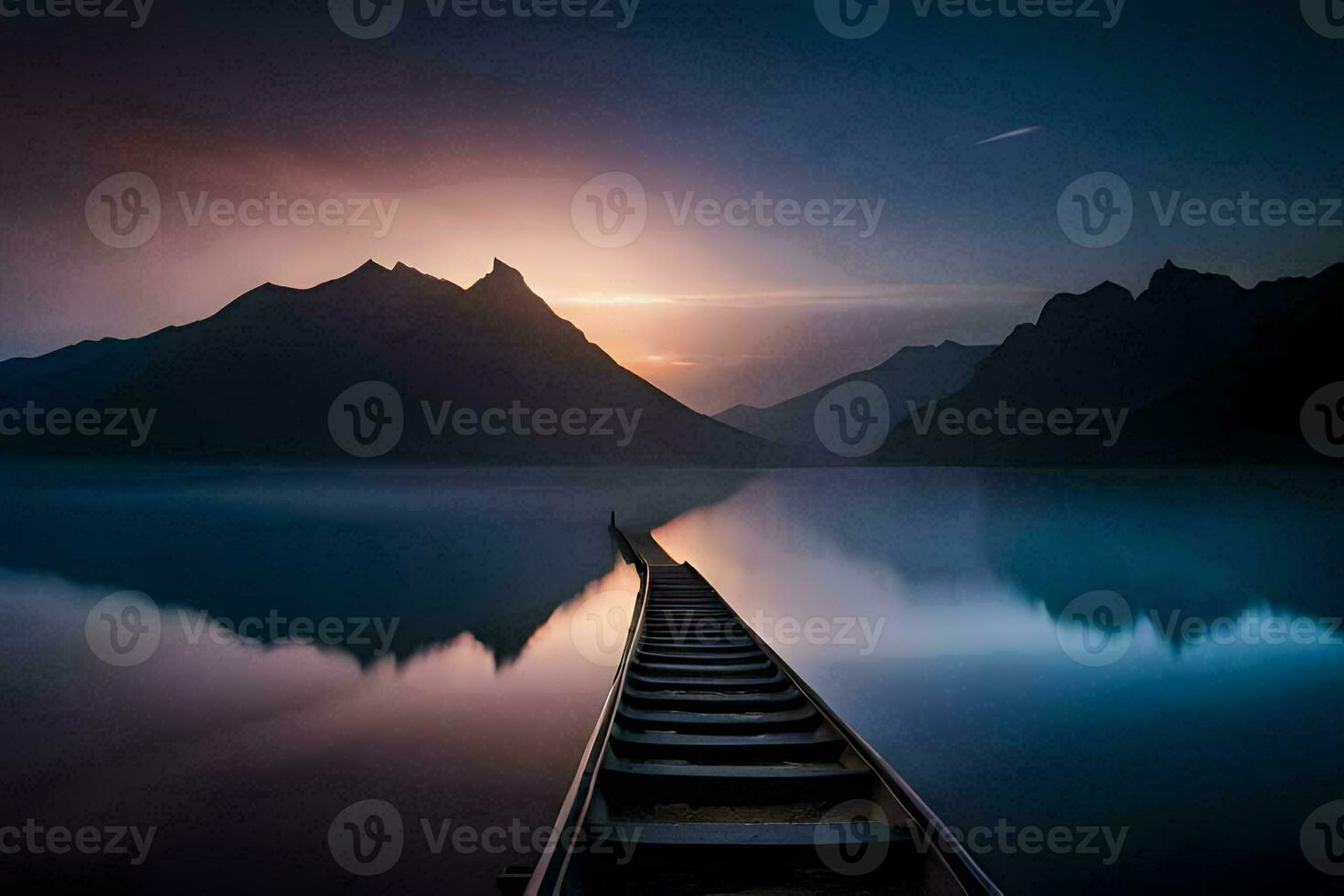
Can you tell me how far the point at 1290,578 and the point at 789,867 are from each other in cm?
2677

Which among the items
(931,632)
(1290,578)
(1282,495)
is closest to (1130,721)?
(931,632)

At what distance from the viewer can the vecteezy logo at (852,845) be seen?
14.3 ft

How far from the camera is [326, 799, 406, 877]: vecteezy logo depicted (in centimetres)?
653

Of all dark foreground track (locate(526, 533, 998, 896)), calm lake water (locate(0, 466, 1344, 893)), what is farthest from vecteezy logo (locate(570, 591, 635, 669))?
dark foreground track (locate(526, 533, 998, 896))

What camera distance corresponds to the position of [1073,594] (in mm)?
22062

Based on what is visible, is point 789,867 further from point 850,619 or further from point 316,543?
point 316,543

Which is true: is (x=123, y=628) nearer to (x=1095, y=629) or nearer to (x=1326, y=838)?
(x=1326, y=838)

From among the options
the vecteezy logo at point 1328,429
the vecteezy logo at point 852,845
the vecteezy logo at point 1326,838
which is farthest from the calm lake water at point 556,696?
the vecteezy logo at point 1328,429
